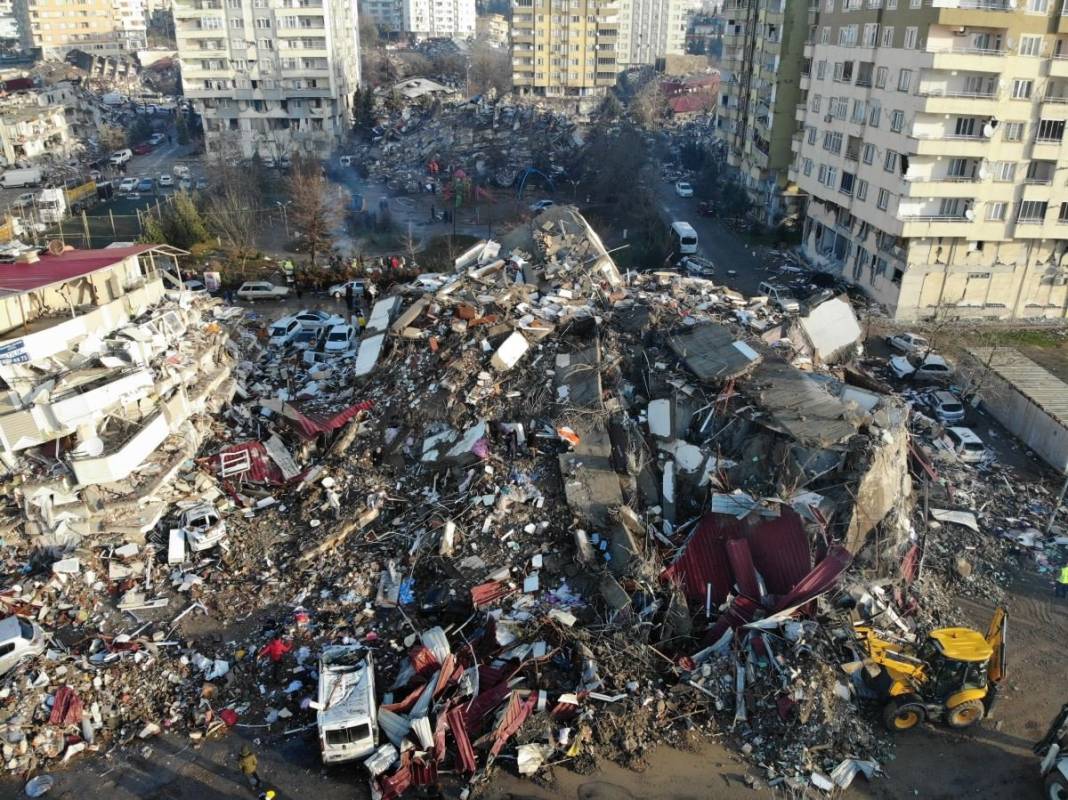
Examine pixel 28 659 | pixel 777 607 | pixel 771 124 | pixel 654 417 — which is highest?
pixel 771 124

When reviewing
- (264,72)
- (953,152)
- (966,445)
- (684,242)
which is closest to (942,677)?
(966,445)

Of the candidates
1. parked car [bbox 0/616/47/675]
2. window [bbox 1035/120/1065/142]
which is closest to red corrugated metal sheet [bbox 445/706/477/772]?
parked car [bbox 0/616/47/675]

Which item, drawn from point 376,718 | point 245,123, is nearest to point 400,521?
point 376,718

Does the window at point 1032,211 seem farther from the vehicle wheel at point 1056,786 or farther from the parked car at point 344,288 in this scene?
the parked car at point 344,288

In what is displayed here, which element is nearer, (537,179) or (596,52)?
(537,179)

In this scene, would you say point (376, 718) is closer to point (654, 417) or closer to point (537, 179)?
point (654, 417)

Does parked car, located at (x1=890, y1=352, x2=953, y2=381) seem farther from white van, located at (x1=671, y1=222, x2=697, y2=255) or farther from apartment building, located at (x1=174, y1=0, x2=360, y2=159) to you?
apartment building, located at (x1=174, y1=0, x2=360, y2=159)

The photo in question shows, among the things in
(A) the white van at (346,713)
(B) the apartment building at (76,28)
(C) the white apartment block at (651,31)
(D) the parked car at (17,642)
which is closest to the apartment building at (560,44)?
(C) the white apartment block at (651,31)
